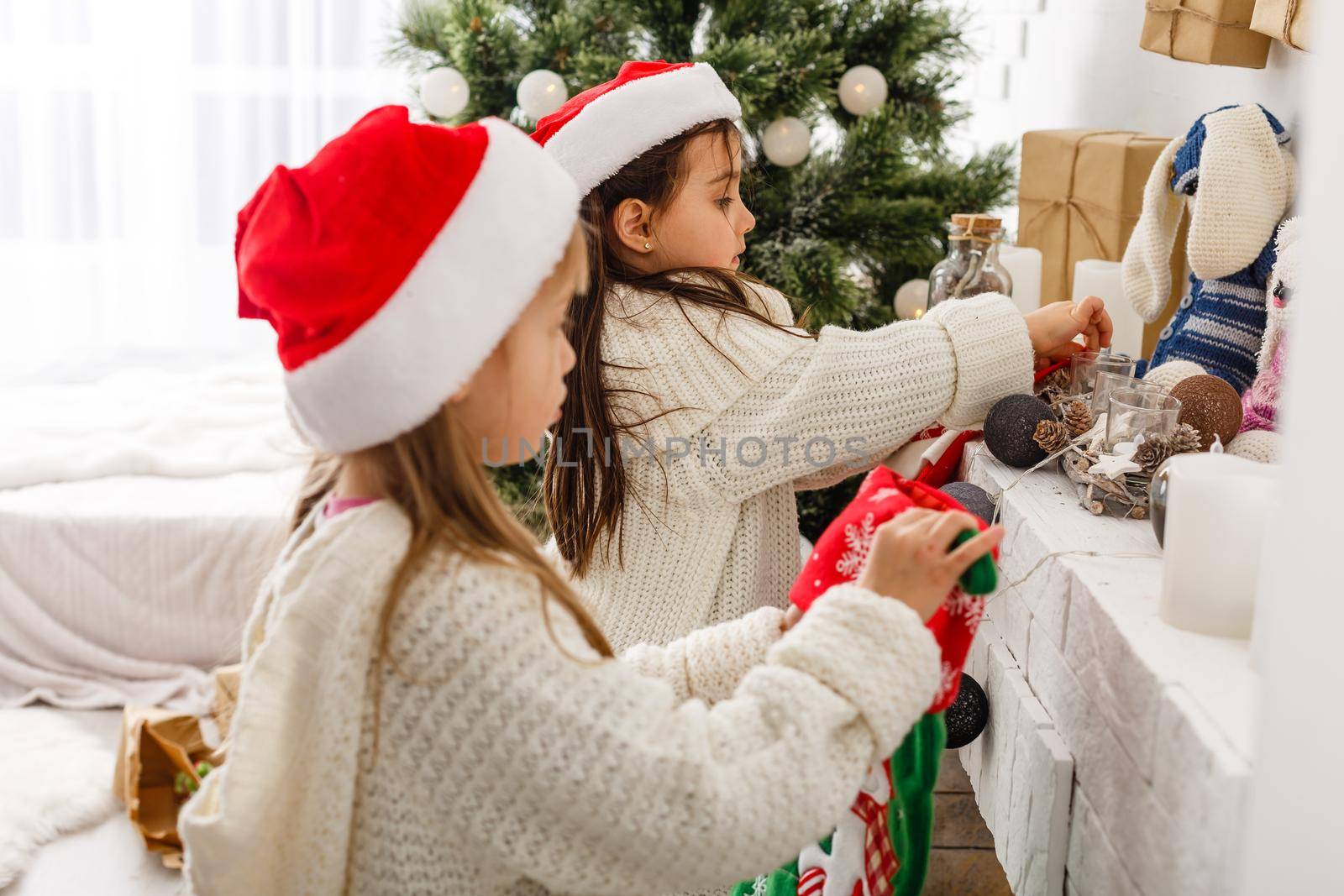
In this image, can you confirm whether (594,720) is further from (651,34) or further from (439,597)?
(651,34)

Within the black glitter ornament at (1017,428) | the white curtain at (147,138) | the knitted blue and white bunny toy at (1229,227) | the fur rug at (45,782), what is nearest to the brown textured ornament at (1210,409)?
the black glitter ornament at (1017,428)

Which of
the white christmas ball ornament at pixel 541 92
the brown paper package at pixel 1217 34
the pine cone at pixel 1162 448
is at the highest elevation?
the brown paper package at pixel 1217 34

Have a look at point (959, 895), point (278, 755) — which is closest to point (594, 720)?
point (278, 755)

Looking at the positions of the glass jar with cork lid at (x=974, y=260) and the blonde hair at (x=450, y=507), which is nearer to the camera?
the blonde hair at (x=450, y=507)

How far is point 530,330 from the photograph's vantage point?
0.82 meters

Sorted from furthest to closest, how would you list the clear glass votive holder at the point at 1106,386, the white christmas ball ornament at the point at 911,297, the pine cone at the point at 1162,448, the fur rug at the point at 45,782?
the white christmas ball ornament at the point at 911,297
the fur rug at the point at 45,782
the clear glass votive holder at the point at 1106,386
the pine cone at the point at 1162,448

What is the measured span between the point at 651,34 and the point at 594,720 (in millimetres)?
1674

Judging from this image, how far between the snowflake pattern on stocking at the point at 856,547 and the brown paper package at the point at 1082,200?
0.88m

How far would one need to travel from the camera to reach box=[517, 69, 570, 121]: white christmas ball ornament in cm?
199

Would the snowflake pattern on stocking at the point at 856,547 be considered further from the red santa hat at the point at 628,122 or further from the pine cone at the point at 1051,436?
the red santa hat at the point at 628,122

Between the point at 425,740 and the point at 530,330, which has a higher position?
the point at 530,330

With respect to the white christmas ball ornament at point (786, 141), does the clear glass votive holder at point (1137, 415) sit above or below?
below

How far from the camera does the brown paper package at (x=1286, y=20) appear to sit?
1.21 meters

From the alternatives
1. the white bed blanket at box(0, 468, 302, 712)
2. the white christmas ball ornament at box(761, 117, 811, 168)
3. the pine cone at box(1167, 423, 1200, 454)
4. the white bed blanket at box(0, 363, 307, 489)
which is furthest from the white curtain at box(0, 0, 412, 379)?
the pine cone at box(1167, 423, 1200, 454)
